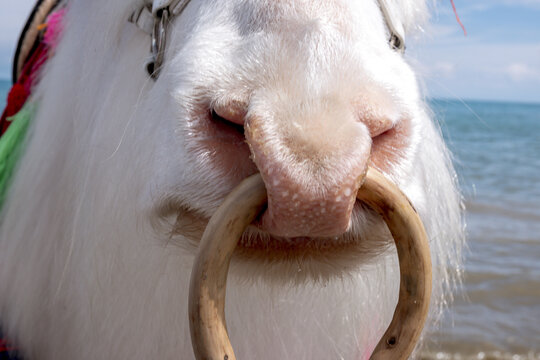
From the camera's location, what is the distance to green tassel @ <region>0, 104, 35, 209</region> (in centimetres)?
169

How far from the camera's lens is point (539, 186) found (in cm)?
917

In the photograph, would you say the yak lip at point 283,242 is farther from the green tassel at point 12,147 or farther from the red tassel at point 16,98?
the red tassel at point 16,98

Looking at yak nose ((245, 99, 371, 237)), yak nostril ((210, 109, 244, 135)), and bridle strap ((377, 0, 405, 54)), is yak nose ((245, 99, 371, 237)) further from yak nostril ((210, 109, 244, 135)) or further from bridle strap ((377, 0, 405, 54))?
bridle strap ((377, 0, 405, 54))

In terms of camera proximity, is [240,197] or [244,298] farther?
[244,298]

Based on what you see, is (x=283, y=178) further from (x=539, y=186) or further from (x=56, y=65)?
(x=539, y=186)

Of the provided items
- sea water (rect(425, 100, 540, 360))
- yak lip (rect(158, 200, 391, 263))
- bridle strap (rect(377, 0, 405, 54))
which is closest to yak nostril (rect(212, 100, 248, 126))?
yak lip (rect(158, 200, 391, 263))

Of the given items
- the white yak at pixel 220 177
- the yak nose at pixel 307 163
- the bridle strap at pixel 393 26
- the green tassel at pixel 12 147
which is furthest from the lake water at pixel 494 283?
the green tassel at pixel 12 147

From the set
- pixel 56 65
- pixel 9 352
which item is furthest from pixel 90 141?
pixel 9 352

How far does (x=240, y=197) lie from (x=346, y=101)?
0.72 feet

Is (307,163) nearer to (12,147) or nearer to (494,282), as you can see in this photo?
(12,147)

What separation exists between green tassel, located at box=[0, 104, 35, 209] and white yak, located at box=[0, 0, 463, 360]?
0.07 meters

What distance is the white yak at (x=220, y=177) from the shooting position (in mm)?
862

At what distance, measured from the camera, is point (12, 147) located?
1699 millimetres

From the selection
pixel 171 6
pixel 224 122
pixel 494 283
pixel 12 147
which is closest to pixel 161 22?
pixel 171 6
